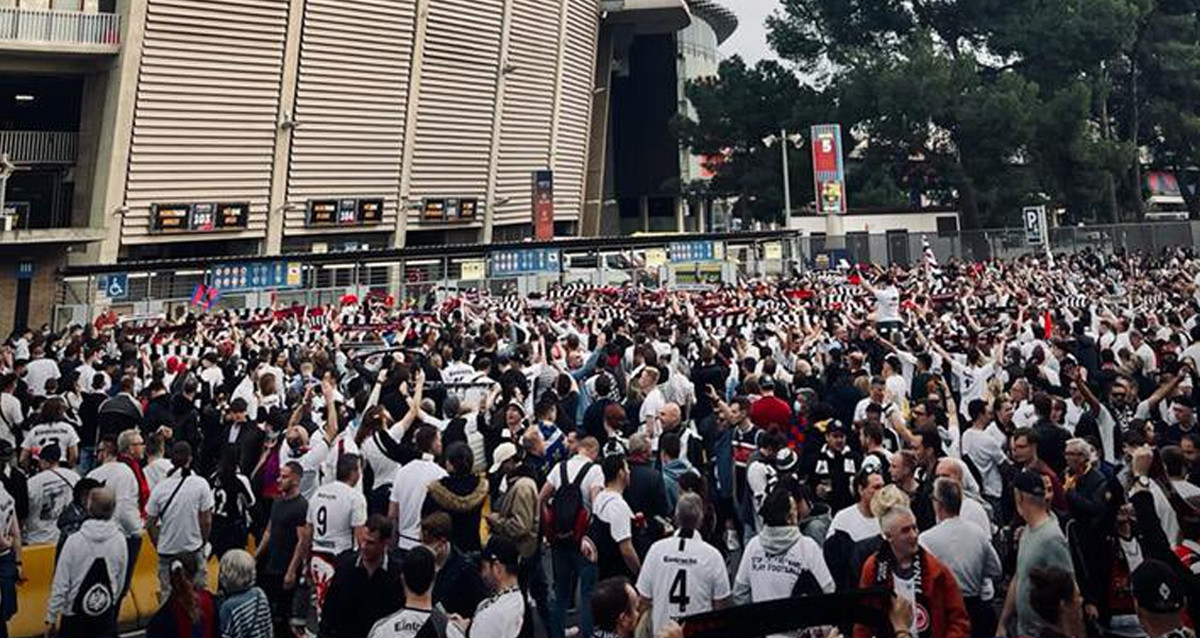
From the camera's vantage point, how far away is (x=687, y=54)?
241ft

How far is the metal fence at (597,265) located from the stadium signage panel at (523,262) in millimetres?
351

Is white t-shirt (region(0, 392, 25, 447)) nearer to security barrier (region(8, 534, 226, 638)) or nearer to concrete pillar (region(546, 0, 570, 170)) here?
security barrier (region(8, 534, 226, 638))

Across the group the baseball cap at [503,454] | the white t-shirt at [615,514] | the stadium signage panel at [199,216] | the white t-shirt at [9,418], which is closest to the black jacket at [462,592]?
the white t-shirt at [615,514]

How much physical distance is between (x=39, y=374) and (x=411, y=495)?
973 cm

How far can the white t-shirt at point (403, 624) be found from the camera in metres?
4.85

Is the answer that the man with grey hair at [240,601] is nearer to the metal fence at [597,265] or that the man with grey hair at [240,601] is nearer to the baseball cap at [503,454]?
the baseball cap at [503,454]

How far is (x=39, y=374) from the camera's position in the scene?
14.2 metres

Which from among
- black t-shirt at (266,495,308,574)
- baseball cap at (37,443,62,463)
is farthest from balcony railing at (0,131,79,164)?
black t-shirt at (266,495,308,574)

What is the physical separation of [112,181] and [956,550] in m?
32.9

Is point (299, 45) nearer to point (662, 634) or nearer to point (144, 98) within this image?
point (144, 98)

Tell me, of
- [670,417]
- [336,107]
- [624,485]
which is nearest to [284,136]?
[336,107]

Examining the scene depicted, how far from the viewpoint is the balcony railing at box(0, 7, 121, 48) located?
1155 inches

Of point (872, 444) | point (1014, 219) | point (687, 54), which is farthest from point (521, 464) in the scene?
point (687, 54)

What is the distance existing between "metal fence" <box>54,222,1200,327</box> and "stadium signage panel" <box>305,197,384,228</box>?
4.90 m
